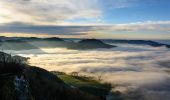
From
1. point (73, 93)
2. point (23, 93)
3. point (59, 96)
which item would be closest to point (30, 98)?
point (23, 93)

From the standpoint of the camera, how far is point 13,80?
1000 inches

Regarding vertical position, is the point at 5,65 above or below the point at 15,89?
above

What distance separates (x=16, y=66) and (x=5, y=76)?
5.11ft

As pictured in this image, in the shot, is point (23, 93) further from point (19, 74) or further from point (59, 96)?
point (59, 96)

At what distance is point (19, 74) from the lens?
1045 inches

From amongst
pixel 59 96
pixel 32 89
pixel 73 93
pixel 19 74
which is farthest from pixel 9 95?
pixel 73 93

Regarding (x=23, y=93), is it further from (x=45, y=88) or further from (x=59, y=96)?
(x=59, y=96)

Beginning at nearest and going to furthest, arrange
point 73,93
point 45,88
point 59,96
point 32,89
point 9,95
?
1. point 9,95
2. point 32,89
3. point 45,88
4. point 59,96
5. point 73,93

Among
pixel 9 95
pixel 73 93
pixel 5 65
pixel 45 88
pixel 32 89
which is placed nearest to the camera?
pixel 9 95

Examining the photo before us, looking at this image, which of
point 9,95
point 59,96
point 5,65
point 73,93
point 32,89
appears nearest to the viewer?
point 9,95

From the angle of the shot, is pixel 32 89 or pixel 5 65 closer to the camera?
pixel 5 65

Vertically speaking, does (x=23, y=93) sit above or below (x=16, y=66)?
below

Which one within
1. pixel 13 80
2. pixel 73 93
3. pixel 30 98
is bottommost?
pixel 73 93

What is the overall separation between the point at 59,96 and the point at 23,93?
1436 centimetres
